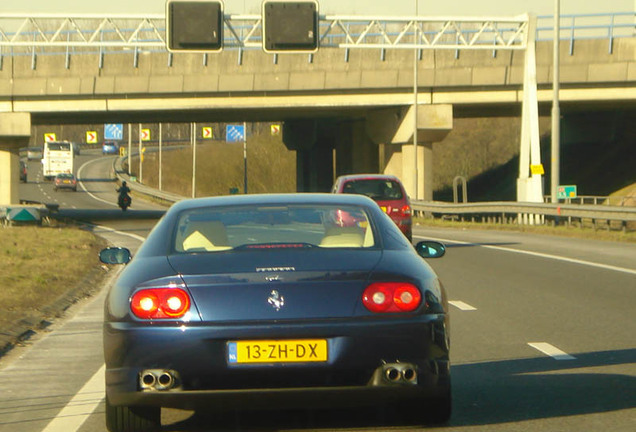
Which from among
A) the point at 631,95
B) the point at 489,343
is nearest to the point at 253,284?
the point at 489,343

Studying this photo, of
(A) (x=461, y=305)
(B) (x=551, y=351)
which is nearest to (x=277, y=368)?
(B) (x=551, y=351)

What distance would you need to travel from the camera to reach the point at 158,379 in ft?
20.2

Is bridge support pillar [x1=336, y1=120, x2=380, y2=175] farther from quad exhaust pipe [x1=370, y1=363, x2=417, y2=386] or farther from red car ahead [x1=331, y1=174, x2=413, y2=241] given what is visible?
quad exhaust pipe [x1=370, y1=363, x2=417, y2=386]

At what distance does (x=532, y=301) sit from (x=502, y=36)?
31.9 meters

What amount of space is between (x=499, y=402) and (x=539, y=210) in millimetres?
27445

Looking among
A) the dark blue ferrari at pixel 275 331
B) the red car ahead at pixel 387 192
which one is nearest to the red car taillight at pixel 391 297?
the dark blue ferrari at pixel 275 331

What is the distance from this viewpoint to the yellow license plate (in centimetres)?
609

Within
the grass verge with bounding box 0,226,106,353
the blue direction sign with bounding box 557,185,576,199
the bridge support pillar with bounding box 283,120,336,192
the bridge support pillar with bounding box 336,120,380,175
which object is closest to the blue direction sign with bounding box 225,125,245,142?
the bridge support pillar with bounding box 283,120,336,192

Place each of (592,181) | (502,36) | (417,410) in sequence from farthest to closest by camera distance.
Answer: (592,181), (502,36), (417,410)

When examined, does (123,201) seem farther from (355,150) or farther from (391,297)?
(391,297)

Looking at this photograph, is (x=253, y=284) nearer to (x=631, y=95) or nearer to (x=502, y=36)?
(x=502, y=36)

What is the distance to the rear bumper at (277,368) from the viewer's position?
6086mm

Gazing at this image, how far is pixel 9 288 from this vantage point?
15.6 meters

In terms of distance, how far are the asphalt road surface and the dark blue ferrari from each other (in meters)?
0.83
